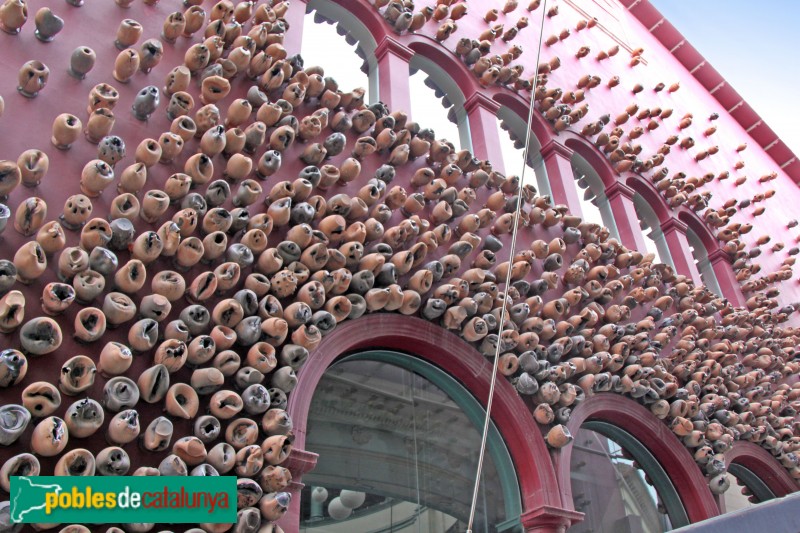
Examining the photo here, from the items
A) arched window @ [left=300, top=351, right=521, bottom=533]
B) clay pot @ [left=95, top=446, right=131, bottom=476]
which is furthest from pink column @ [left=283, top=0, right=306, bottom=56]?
clay pot @ [left=95, top=446, right=131, bottom=476]

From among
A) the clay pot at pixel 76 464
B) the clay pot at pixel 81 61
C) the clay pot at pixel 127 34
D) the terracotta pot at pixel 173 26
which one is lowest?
the clay pot at pixel 76 464

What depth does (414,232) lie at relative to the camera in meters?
5.59

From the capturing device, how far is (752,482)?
8039 millimetres

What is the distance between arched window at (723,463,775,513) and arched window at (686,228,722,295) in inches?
127

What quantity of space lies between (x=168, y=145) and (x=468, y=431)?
3.18 meters

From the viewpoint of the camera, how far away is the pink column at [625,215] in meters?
8.95

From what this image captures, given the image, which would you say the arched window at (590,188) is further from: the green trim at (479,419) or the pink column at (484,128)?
the green trim at (479,419)

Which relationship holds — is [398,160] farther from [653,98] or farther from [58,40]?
[653,98]

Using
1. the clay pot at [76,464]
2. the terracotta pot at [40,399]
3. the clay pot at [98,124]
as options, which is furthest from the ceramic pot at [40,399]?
the clay pot at [98,124]

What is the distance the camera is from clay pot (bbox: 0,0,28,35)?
4.37 meters

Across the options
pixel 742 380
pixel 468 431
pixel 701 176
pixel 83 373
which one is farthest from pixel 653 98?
pixel 83 373

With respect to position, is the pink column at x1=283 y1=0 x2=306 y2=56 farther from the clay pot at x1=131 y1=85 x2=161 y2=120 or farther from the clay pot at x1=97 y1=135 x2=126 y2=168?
the clay pot at x1=97 y1=135 x2=126 y2=168

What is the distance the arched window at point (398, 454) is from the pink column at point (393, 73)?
2.87 meters

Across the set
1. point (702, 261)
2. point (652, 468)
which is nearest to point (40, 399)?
point (652, 468)
